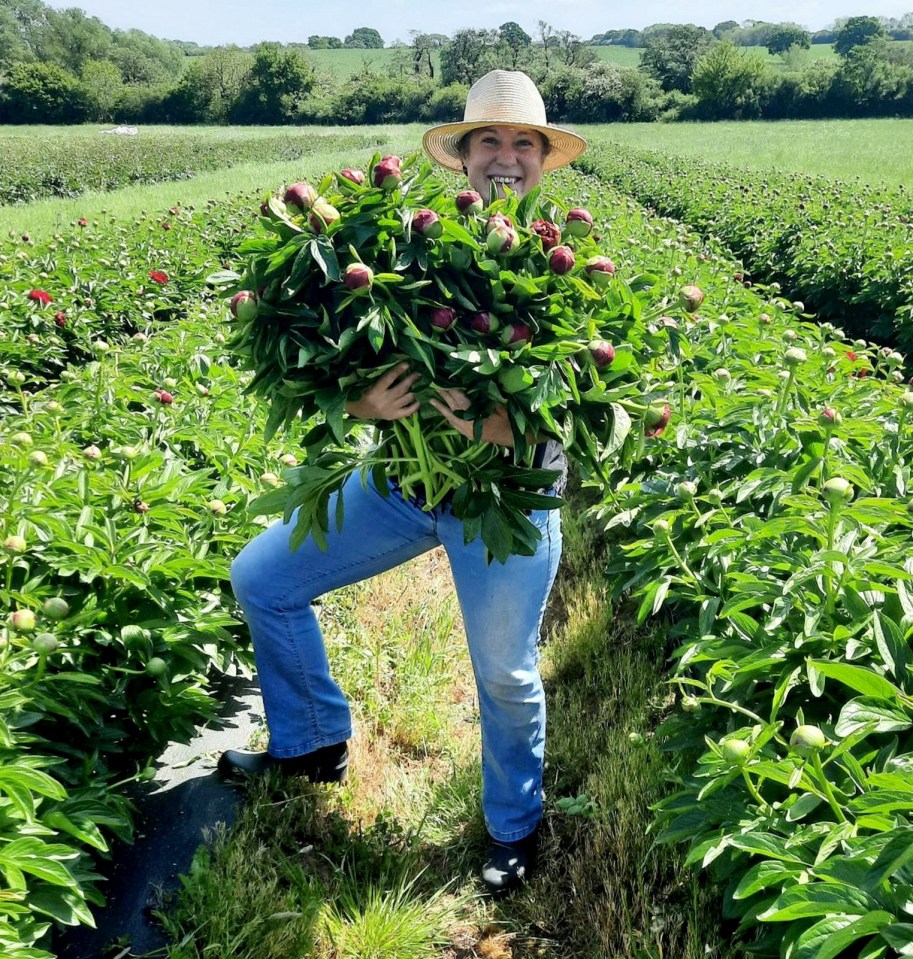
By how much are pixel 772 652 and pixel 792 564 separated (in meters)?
0.25

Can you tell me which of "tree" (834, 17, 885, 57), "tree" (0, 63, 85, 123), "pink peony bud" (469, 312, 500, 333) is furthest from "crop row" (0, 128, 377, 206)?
"tree" (834, 17, 885, 57)

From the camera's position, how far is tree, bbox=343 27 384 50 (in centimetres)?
12545

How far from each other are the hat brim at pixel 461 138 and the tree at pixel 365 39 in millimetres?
137413

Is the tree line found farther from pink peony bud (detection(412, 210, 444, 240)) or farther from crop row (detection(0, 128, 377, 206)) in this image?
pink peony bud (detection(412, 210, 444, 240))

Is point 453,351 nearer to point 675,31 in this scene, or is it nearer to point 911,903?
point 911,903

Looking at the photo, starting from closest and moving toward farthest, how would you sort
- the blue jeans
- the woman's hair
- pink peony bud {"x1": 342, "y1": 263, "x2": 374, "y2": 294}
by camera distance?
pink peony bud {"x1": 342, "y1": 263, "x2": 374, "y2": 294}, the blue jeans, the woman's hair

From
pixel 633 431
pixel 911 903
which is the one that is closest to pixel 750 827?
pixel 911 903

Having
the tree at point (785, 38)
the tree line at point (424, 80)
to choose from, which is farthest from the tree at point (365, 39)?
the tree at point (785, 38)

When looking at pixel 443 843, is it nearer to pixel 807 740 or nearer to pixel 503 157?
pixel 807 740

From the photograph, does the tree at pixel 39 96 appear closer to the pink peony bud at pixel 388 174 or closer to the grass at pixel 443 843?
the grass at pixel 443 843

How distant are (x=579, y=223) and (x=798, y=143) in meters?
38.0

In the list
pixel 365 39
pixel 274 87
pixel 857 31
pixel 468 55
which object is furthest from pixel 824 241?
pixel 365 39

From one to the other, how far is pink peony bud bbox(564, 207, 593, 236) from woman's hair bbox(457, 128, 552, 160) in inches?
33.7

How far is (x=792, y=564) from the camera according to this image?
1809 millimetres
